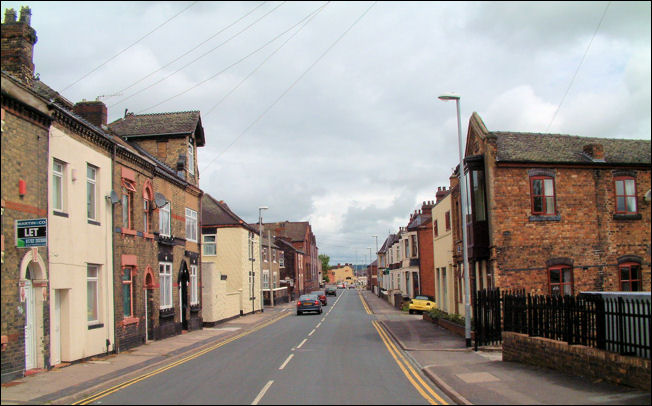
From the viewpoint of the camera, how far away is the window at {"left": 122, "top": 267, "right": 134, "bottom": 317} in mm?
21438

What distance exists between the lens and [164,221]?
2647 centimetres

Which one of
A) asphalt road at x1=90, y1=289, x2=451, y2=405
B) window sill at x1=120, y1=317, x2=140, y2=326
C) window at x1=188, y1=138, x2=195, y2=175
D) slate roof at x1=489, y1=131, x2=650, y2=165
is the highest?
window at x1=188, y1=138, x2=195, y2=175

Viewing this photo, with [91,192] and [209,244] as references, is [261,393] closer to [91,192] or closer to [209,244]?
[91,192]

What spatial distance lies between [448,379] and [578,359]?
9.43ft

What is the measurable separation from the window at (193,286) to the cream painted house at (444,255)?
14414 millimetres

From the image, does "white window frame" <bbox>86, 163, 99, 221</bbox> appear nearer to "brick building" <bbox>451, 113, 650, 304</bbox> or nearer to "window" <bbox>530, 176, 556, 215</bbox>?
"brick building" <bbox>451, 113, 650, 304</bbox>

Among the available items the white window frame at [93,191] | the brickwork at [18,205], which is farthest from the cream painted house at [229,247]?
the brickwork at [18,205]

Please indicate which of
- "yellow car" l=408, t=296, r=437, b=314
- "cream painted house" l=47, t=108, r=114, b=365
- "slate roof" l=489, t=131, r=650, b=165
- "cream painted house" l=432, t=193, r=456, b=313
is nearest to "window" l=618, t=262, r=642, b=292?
"slate roof" l=489, t=131, r=650, b=165

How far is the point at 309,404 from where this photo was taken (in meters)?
10.3

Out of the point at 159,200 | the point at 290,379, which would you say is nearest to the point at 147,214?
the point at 159,200

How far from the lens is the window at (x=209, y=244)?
1841 inches

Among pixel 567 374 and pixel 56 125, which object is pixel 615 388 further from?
pixel 56 125

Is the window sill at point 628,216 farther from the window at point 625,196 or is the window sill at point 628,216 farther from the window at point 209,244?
the window at point 209,244

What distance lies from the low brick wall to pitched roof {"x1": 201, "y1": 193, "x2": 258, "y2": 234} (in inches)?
1290
